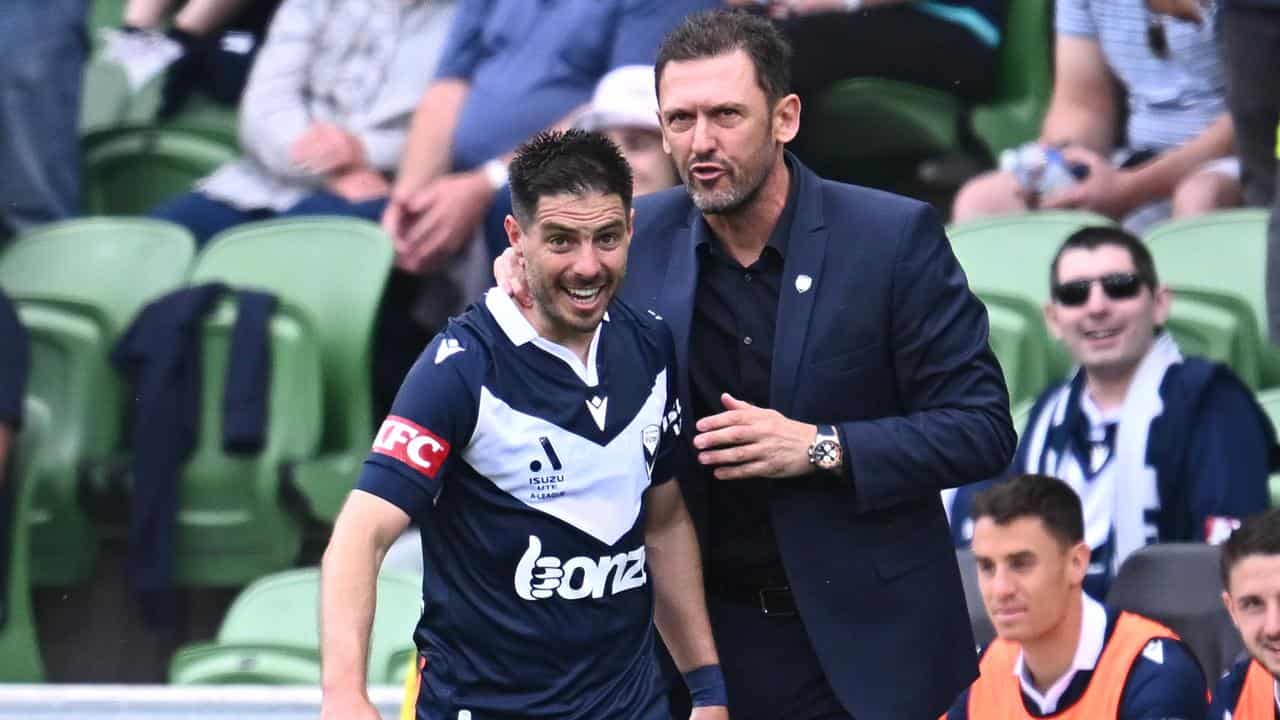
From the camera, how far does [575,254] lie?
117 inches

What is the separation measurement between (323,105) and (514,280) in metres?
3.69

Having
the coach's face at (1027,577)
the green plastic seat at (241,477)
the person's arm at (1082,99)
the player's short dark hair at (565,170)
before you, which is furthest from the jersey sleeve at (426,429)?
the person's arm at (1082,99)

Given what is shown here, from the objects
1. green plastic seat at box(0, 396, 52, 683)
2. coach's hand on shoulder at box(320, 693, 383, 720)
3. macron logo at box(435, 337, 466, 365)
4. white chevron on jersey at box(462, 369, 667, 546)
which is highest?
macron logo at box(435, 337, 466, 365)

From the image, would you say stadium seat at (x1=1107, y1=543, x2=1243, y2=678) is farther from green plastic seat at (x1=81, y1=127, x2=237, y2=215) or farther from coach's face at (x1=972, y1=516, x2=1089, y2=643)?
green plastic seat at (x1=81, y1=127, x2=237, y2=215)

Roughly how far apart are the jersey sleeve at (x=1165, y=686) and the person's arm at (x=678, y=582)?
1212 millimetres

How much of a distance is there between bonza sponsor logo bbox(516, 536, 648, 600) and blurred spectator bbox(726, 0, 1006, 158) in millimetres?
3101

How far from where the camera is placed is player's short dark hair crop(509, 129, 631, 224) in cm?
299

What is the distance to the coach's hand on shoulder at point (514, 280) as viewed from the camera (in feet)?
10.0

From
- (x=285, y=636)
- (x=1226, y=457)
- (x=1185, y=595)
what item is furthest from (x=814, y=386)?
(x=285, y=636)

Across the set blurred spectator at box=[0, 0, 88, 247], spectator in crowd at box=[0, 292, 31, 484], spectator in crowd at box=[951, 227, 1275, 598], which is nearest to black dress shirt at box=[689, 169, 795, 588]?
spectator in crowd at box=[951, 227, 1275, 598]

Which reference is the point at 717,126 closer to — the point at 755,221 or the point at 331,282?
the point at 755,221

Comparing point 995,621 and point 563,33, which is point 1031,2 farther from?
point 995,621

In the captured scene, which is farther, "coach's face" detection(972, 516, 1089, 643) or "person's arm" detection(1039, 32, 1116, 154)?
"person's arm" detection(1039, 32, 1116, 154)

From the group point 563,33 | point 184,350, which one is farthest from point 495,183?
point 184,350
